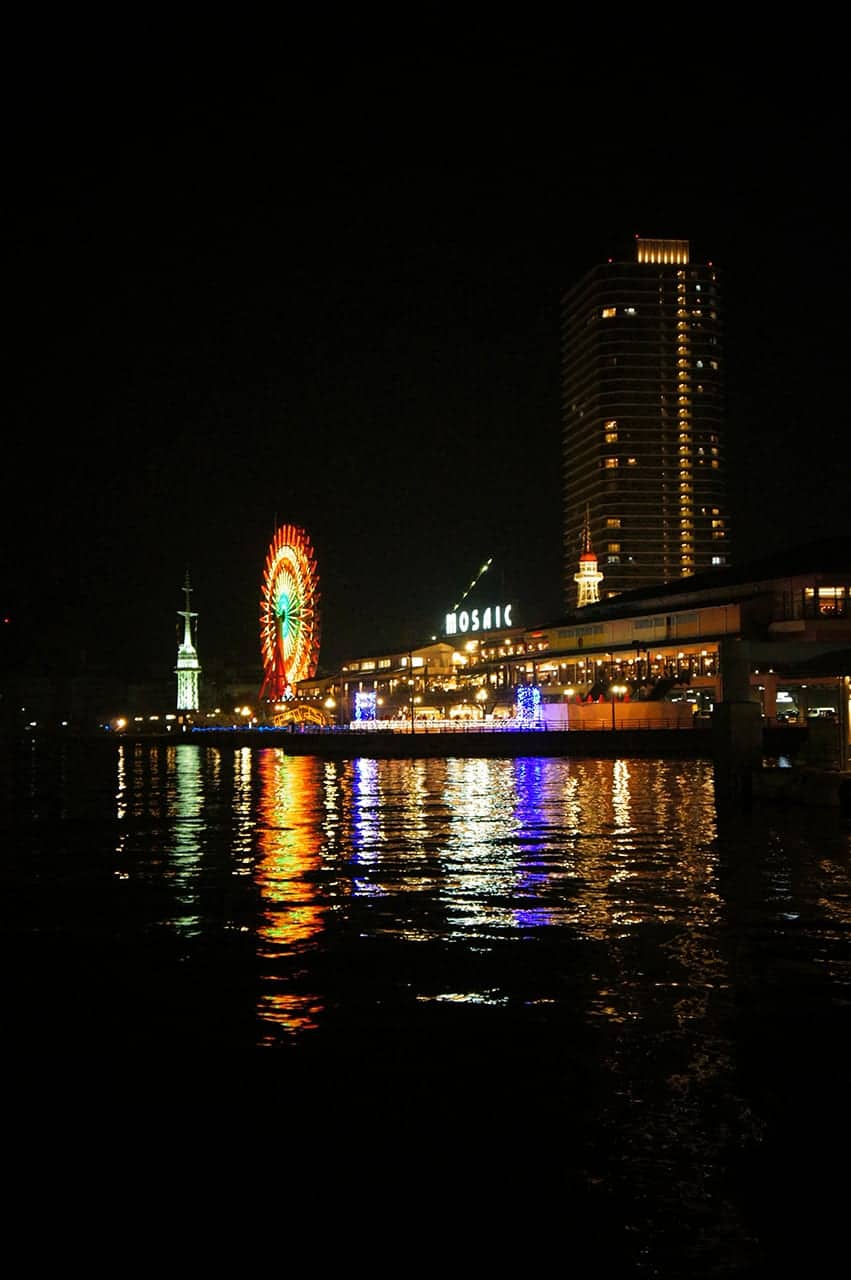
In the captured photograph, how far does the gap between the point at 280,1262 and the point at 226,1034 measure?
17.0 feet

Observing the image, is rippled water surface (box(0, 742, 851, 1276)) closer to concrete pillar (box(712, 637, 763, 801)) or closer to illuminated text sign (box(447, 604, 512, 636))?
concrete pillar (box(712, 637, 763, 801))

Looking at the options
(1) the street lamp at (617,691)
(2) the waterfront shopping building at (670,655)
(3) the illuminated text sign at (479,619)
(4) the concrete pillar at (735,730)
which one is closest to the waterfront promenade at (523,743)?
(2) the waterfront shopping building at (670,655)

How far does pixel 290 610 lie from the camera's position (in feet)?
391

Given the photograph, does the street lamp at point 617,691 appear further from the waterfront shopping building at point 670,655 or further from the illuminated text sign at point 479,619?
the illuminated text sign at point 479,619

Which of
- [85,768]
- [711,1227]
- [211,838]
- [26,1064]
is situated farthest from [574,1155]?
[85,768]

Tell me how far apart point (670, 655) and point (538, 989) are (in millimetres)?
84980

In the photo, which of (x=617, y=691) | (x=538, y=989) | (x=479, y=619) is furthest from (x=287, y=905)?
(x=479, y=619)

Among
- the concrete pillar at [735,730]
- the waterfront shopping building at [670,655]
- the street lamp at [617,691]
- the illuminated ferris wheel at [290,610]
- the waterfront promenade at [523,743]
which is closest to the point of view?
the concrete pillar at [735,730]

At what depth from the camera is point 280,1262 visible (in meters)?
8.20

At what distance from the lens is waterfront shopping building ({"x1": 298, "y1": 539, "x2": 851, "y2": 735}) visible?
3164 inches

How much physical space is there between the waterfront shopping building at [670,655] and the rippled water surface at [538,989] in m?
18.0

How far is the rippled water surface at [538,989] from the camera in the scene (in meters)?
9.49

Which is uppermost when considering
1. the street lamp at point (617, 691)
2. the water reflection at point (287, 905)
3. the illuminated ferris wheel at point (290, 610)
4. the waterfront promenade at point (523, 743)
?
the illuminated ferris wheel at point (290, 610)

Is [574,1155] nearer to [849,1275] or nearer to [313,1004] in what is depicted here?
[849,1275]
